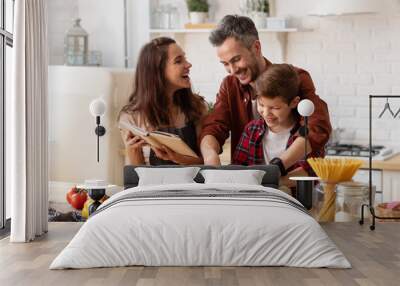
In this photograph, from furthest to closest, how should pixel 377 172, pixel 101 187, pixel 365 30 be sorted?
pixel 365 30 < pixel 377 172 < pixel 101 187

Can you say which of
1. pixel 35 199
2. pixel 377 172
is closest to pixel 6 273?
pixel 35 199

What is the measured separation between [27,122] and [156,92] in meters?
1.09

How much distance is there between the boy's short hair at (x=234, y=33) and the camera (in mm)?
6188

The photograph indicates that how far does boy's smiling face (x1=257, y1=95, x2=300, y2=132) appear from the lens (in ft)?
19.8

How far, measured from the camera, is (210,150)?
6.16 m

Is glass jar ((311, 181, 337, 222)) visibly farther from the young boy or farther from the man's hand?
the man's hand

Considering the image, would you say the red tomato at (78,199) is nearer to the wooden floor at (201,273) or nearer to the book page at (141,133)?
the book page at (141,133)

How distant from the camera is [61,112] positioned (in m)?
7.44

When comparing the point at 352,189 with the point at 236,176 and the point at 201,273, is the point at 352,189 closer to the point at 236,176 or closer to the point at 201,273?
the point at 236,176

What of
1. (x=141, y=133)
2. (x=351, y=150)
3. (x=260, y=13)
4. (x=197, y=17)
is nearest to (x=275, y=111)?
(x=141, y=133)

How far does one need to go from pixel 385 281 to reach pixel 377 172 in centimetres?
248

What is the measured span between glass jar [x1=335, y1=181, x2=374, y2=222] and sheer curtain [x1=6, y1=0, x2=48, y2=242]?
89.8 inches

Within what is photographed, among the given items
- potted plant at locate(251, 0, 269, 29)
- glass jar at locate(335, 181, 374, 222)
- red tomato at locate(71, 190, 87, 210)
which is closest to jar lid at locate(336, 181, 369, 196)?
glass jar at locate(335, 181, 374, 222)

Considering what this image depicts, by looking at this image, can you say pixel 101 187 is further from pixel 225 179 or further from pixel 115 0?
pixel 115 0
